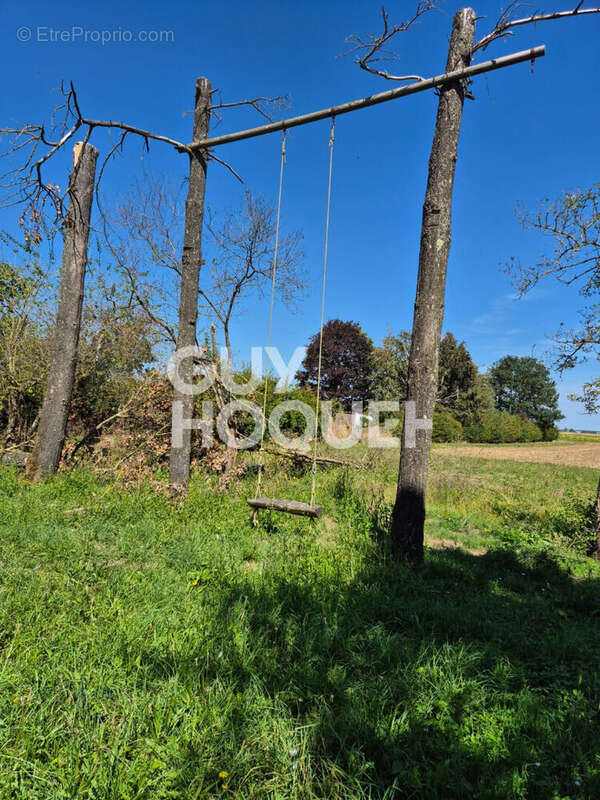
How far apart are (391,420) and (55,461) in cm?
2283

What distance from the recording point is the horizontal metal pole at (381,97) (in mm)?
4199

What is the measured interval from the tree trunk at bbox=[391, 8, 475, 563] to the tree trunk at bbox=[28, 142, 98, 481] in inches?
224

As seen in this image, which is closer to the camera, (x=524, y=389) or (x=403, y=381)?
(x=403, y=381)

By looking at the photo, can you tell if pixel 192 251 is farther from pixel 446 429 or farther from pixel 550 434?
pixel 550 434

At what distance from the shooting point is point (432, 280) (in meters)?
4.64

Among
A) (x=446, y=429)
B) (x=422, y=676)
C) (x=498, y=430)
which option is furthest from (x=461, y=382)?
(x=422, y=676)

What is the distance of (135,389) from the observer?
898cm

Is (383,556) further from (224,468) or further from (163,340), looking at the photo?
(163,340)

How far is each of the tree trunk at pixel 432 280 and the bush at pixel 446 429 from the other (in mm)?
27288

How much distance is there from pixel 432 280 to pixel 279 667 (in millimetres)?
4043

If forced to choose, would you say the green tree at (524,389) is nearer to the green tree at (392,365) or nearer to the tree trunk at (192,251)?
→ the green tree at (392,365)

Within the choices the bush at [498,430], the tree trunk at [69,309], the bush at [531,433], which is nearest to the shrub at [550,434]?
the bush at [531,433]

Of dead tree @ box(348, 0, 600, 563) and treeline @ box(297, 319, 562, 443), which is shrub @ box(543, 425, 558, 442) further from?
dead tree @ box(348, 0, 600, 563)

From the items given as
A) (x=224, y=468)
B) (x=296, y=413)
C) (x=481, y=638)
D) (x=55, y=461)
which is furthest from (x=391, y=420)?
(x=481, y=638)
